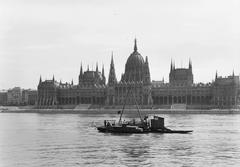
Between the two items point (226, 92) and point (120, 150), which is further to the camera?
point (226, 92)

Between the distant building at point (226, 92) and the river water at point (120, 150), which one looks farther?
the distant building at point (226, 92)

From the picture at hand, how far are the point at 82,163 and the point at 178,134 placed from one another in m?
27.1

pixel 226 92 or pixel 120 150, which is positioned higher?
pixel 226 92

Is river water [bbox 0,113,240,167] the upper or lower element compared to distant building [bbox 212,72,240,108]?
lower

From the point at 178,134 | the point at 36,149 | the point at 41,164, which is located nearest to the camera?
the point at 41,164

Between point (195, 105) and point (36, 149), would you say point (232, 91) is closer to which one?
point (195, 105)

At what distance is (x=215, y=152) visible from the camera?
146 ft

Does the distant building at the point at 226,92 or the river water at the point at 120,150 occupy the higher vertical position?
the distant building at the point at 226,92

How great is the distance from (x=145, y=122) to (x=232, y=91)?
114 metres

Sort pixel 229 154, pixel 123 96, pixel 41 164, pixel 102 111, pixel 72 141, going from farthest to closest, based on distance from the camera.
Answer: pixel 123 96 < pixel 102 111 < pixel 72 141 < pixel 229 154 < pixel 41 164

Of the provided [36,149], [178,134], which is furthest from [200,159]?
[178,134]

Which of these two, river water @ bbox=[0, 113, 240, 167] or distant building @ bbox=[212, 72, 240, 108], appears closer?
river water @ bbox=[0, 113, 240, 167]

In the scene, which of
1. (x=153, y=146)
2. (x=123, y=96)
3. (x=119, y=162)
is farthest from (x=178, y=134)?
(x=123, y=96)

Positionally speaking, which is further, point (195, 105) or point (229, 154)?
point (195, 105)
